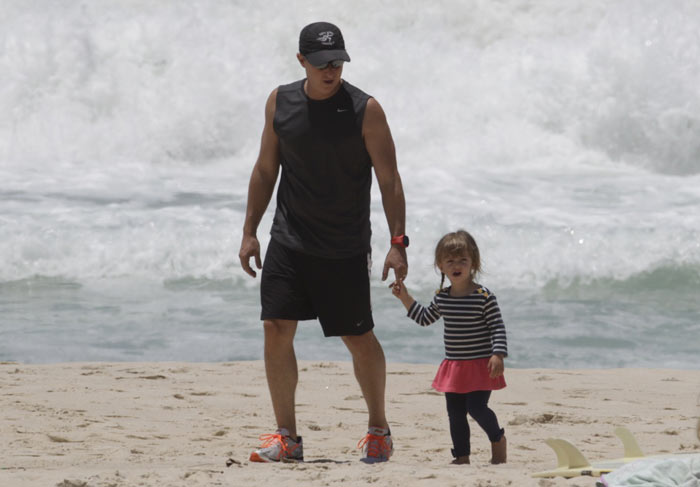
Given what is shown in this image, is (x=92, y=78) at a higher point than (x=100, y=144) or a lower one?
higher

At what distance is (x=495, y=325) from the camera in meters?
4.32

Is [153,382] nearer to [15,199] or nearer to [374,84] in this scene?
[15,199]

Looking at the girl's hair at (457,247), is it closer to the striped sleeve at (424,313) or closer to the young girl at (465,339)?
the young girl at (465,339)

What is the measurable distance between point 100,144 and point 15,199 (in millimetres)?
3846

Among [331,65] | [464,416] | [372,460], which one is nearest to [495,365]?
[464,416]

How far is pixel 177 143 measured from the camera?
652 inches

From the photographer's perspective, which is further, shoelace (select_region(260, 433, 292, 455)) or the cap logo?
shoelace (select_region(260, 433, 292, 455))

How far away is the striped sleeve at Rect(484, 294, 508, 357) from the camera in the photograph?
167 inches

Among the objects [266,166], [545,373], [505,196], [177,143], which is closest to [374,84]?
[177,143]

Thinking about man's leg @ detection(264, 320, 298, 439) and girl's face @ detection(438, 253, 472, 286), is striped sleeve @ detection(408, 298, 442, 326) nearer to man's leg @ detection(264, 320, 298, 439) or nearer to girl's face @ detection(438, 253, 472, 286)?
girl's face @ detection(438, 253, 472, 286)

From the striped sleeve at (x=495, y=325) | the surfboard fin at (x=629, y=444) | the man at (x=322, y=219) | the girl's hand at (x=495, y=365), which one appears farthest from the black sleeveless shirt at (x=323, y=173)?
the surfboard fin at (x=629, y=444)

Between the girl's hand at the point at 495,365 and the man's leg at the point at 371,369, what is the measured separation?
49 centimetres

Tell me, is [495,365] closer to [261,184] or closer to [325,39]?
[261,184]

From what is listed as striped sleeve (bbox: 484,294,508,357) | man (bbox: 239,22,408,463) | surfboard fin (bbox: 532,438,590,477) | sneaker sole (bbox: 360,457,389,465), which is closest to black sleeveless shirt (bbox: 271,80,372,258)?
man (bbox: 239,22,408,463)
